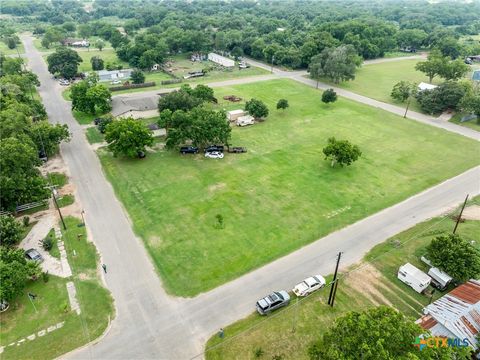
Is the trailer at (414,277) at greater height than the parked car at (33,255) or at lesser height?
greater

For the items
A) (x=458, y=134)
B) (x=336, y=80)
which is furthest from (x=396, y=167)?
(x=336, y=80)

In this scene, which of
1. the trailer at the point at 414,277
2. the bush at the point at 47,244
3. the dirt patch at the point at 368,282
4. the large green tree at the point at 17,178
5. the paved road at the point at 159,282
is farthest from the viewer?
the large green tree at the point at 17,178

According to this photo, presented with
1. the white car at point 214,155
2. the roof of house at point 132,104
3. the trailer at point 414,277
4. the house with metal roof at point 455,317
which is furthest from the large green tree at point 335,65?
the house with metal roof at point 455,317

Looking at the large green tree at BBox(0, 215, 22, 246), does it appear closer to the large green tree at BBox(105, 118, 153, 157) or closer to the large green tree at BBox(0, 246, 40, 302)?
the large green tree at BBox(0, 246, 40, 302)

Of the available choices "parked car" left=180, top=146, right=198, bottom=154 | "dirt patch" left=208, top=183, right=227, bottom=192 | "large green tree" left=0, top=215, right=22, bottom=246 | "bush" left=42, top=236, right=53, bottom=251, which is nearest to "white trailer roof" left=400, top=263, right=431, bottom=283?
"dirt patch" left=208, top=183, right=227, bottom=192

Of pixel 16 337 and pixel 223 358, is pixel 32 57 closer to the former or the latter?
pixel 16 337

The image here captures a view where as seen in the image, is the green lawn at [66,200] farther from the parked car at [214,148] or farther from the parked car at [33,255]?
the parked car at [214,148]

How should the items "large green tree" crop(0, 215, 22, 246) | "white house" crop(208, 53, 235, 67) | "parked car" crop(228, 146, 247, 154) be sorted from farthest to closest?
"white house" crop(208, 53, 235, 67) → "parked car" crop(228, 146, 247, 154) → "large green tree" crop(0, 215, 22, 246)
